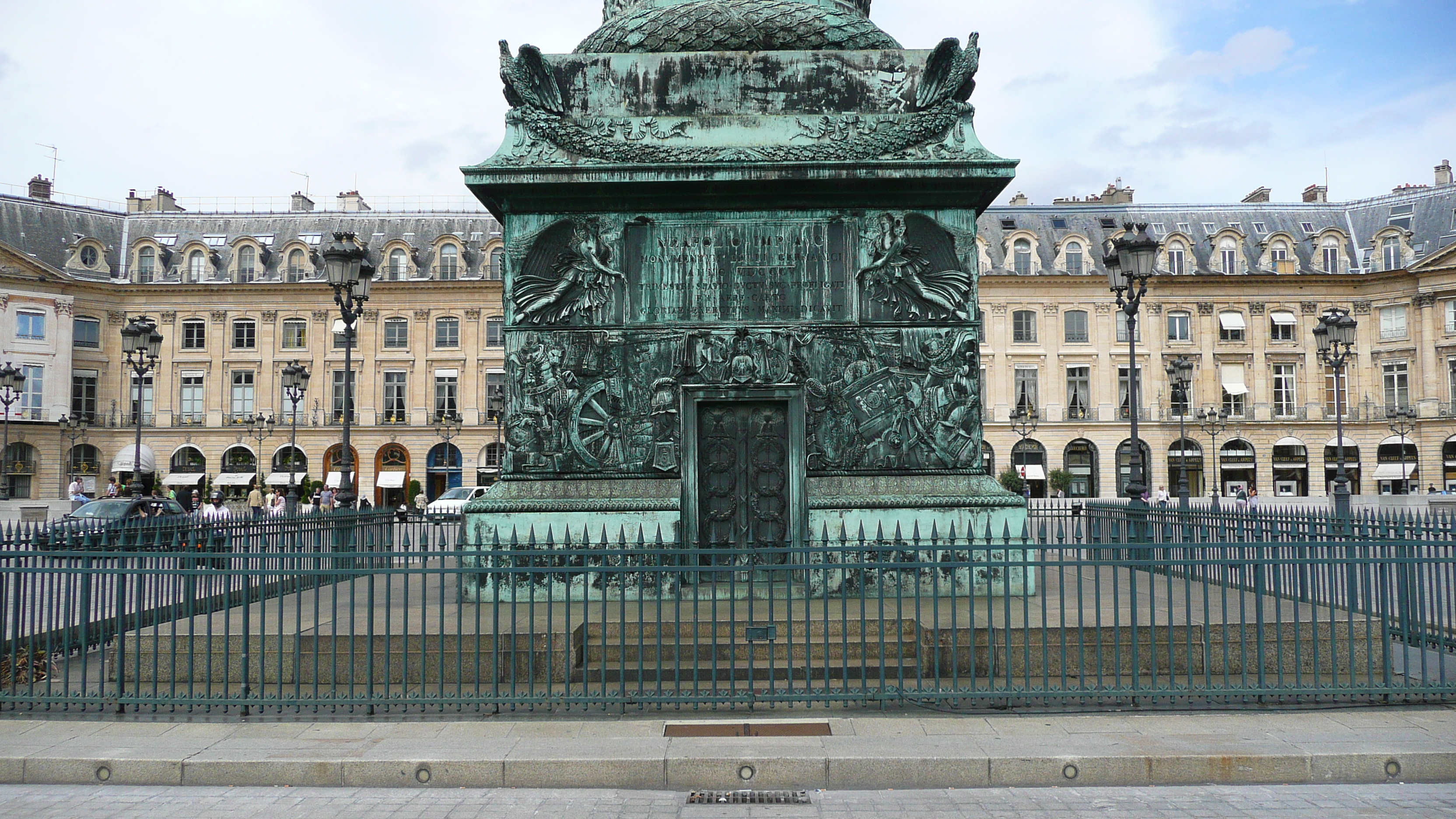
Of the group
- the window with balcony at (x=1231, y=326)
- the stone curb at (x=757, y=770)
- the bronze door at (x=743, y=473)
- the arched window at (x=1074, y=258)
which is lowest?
the stone curb at (x=757, y=770)

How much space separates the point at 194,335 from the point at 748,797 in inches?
2325

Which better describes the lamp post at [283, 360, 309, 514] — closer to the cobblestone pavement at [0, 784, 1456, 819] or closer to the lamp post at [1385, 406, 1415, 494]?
the cobblestone pavement at [0, 784, 1456, 819]

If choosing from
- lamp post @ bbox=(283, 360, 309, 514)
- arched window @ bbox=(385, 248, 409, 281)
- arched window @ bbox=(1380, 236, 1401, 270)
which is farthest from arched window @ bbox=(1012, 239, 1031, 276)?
lamp post @ bbox=(283, 360, 309, 514)

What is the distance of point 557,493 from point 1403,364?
195 ft

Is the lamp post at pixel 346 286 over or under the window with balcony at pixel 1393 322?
under

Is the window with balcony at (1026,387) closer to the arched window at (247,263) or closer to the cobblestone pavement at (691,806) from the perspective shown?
the arched window at (247,263)

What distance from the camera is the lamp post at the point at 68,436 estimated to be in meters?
54.1

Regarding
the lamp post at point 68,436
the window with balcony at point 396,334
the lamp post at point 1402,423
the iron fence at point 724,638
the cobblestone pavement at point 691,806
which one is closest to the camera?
the cobblestone pavement at point 691,806

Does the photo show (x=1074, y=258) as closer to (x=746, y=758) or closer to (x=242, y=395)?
(x=242, y=395)

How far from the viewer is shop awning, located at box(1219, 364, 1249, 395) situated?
187 ft

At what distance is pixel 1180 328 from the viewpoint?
57.4 metres

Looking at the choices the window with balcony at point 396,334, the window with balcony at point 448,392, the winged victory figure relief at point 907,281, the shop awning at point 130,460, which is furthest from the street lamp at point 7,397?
the winged victory figure relief at point 907,281

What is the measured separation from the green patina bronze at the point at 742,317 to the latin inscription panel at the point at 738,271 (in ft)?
0.07

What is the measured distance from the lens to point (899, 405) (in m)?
11.1
